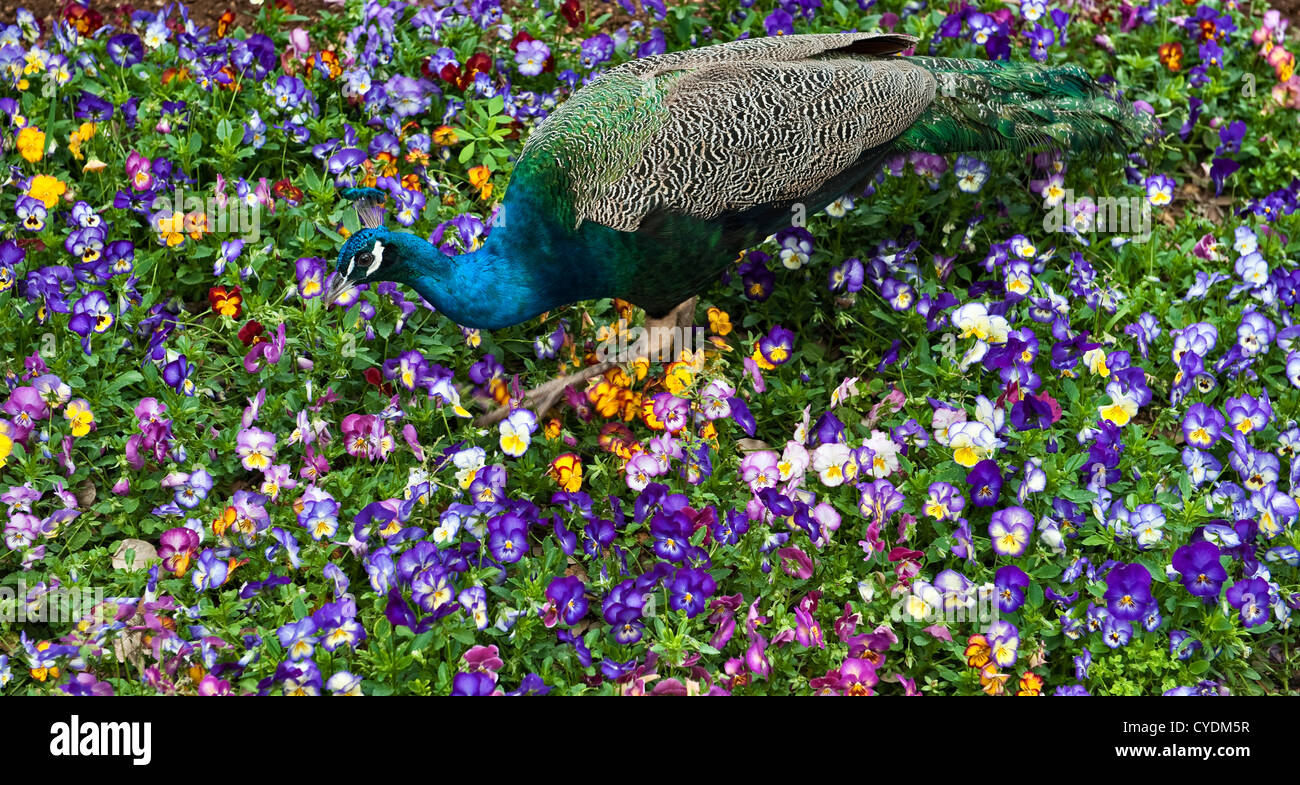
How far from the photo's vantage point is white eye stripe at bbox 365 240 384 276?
3.57 m

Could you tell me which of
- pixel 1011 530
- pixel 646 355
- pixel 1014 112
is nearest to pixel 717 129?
pixel 646 355

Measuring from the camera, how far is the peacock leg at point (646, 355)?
404 centimetres

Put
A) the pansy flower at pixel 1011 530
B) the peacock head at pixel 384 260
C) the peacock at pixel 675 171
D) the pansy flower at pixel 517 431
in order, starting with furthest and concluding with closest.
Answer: the peacock at pixel 675 171 → the pansy flower at pixel 517 431 → the peacock head at pixel 384 260 → the pansy flower at pixel 1011 530

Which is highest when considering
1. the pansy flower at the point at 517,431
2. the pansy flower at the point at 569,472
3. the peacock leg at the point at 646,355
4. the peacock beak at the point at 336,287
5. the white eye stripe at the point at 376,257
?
the white eye stripe at the point at 376,257

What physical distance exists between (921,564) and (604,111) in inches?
69.0

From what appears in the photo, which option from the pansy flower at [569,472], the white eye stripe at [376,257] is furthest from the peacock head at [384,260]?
the pansy flower at [569,472]

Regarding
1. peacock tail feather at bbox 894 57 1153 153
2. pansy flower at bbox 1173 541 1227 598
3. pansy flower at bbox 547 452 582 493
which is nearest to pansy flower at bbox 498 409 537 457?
pansy flower at bbox 547 452 582 493

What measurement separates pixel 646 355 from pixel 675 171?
2.18ft

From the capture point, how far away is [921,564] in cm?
358

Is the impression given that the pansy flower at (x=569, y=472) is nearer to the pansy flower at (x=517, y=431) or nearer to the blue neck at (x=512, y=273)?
the pansy flower at (x=517, y=431)

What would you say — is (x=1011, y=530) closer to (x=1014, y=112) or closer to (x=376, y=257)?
(x=1014, y=112)

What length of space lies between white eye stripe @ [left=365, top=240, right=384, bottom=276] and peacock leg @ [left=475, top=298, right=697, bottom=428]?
658mm

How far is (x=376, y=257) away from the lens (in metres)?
3.58

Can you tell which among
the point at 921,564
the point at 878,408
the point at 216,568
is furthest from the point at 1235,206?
the point at 216,568
